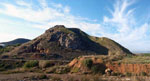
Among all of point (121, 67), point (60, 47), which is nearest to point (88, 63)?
point (121, 67)

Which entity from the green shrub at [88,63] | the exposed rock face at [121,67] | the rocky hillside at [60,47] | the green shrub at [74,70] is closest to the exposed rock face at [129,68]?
the exposed rock face at [121,67]

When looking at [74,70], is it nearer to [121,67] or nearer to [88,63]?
[88,63]

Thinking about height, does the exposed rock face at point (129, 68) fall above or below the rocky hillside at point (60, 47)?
below

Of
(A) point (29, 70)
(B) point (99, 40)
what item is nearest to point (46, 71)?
(A) point (29, 70)

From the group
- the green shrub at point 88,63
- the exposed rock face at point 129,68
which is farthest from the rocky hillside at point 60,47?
the exposed rock face at point 129,68

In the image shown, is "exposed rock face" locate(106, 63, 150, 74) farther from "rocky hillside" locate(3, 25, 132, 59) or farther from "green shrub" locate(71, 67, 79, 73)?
"rocky hillside" locate(3, 25, 132, 59)

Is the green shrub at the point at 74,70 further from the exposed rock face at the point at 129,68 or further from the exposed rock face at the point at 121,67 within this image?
the exposed rock face at the point at 129,68

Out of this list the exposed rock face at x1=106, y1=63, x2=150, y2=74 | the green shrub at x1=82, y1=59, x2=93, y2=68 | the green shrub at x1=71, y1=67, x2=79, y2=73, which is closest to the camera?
the exposed rock face at x1=106, y1=63, x2=150, y2=74

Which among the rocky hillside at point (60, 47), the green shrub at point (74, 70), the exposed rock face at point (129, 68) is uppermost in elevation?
the rocky hillside at point (60, 47)

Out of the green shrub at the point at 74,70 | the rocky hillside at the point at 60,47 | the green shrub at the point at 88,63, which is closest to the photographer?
the green shrub at the point at 88,63

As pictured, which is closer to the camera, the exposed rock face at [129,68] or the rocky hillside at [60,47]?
the exposed rock face at [129,68]

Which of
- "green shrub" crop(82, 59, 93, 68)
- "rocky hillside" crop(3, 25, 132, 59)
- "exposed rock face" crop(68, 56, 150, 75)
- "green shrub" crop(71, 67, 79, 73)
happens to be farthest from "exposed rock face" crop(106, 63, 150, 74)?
"rocky hillside" crop(3, 25, 132, 59)

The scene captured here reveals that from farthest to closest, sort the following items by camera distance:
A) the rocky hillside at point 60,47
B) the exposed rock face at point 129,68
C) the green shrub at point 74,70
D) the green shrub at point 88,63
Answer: the rocky hillside at point 60,47, the green shrub at point 74,70, the green shrub at point 88,63, the exposed rock face at point 129,68

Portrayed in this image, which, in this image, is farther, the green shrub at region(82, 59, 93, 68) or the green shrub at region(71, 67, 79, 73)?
the green shrub at region(71, 67, 79, 73)
